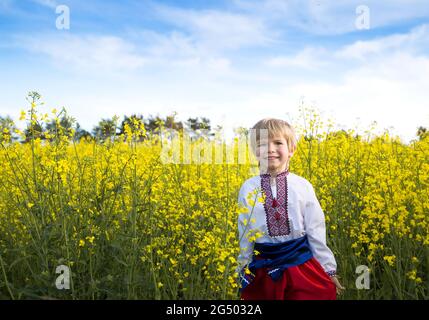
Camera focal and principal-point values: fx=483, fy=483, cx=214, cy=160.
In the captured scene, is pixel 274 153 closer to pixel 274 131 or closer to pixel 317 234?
pixel 274 131

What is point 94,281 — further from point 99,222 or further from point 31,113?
point 31,113

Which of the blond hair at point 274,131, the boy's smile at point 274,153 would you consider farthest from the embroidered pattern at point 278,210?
the blond hair at point 274,131

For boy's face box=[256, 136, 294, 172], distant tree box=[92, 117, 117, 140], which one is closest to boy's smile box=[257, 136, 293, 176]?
boy's face box=[256, 136, 294, 172]

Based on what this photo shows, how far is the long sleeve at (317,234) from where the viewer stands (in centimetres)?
262

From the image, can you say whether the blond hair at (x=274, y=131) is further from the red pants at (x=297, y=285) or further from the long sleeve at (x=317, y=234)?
the red pants at (x=297, y=285)

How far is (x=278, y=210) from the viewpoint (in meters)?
2.66

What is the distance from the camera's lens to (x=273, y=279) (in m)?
2.61

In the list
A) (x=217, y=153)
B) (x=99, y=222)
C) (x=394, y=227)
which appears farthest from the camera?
(x=217, y=153)

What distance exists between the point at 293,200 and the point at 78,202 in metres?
1.46

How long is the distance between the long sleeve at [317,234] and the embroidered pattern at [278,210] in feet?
0.38

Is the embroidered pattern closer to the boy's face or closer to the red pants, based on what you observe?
the boy's face
